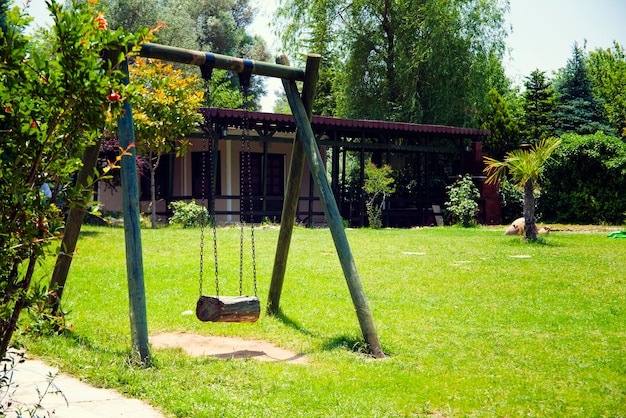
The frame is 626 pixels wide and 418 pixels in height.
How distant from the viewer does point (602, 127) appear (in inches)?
1275

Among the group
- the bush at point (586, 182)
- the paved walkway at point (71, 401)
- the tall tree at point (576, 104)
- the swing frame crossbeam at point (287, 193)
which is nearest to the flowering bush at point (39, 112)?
the paved walkway at point (71, 401)

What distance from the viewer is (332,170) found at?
22547mm

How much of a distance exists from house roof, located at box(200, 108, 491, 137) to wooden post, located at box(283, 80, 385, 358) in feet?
35.7

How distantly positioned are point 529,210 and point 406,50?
50.4 feet

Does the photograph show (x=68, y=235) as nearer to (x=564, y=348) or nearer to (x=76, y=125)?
Result: (x=76, y=125)

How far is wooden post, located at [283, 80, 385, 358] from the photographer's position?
6344 mm

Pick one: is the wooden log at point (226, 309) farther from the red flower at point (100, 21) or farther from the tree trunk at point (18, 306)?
the red flower at point (100, 21)

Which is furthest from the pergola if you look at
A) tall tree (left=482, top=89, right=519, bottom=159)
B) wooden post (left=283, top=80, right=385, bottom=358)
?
wooden post (left=283, top=80, right=385, bottom=358)

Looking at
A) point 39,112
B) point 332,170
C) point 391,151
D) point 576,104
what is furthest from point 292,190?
point 576,104

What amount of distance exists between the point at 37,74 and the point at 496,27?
28.7 m

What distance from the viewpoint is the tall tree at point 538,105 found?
31.6 metres

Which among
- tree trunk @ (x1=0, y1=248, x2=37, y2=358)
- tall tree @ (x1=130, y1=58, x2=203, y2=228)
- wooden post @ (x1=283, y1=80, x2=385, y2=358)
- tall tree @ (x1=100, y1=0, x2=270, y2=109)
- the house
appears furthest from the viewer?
tall tree @ (x1=100, y1=0, x2=270, y2=109)

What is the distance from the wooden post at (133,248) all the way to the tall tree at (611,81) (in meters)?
31.7

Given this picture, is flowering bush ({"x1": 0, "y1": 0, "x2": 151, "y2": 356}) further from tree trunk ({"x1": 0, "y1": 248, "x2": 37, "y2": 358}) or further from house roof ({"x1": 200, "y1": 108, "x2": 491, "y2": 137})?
house roof ({"x1": 200, "y1": 108, "x2": 491, "y2": 137})
